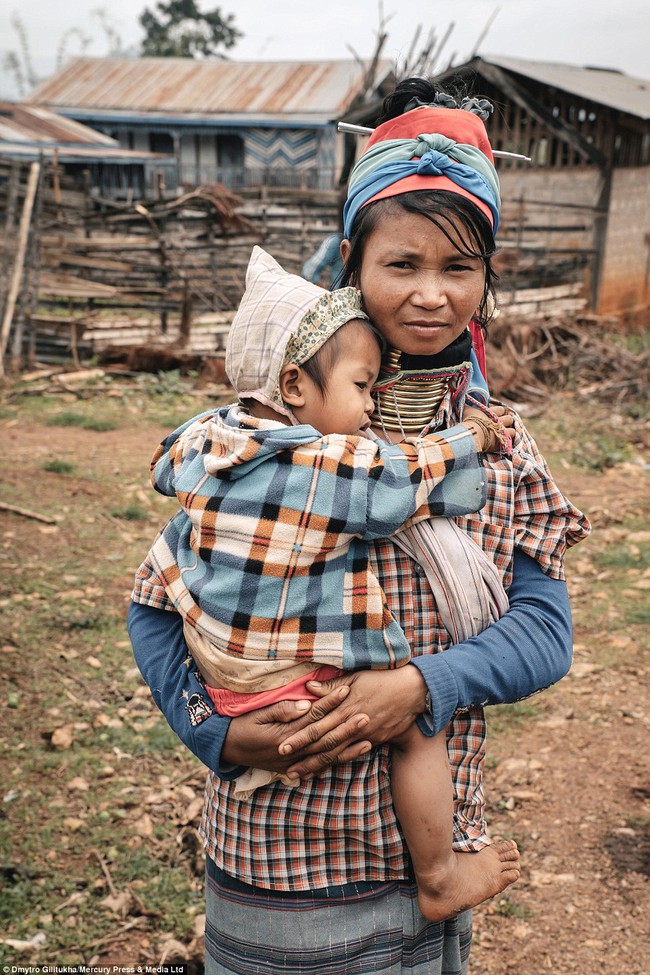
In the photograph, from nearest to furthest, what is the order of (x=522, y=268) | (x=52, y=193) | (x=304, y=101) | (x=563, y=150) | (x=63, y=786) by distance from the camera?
1. (x=63, y=786)
2. (x=52, y=193)
3. (x=522, y=268)
4. (x=563, y=150)
5. (x=304, y=101)

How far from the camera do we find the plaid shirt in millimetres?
1337

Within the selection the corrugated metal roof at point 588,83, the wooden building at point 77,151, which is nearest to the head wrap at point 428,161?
the corrugated metal roof at point 588,83

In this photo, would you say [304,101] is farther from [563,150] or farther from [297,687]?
[297,687]

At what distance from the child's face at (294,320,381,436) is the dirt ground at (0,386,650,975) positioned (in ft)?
7.06

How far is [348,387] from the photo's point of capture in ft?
4.36

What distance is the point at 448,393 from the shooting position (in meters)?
1.44

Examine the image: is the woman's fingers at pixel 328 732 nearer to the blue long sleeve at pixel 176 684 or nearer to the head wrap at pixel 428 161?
the blue long sleeve at pixel 176 684

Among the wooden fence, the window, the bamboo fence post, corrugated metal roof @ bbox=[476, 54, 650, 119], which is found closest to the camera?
the bamboo fence post

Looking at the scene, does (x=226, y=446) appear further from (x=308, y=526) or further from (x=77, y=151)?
(x=77, y=151)

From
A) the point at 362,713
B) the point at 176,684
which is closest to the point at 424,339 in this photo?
the point at 362,713

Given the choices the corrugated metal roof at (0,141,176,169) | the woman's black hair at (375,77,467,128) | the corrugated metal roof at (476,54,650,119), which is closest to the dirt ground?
the woman's black hair at (375,77,467,128)

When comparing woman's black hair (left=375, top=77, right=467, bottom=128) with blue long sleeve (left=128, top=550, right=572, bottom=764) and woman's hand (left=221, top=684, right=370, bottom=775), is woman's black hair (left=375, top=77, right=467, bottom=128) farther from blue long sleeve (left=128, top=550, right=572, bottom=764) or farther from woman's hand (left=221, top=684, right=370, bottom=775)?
woman's hand (left=221, top=684, right=370, bottom=775)

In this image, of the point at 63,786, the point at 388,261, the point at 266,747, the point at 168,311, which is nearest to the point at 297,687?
the point at 266,747

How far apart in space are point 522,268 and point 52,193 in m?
6.25
